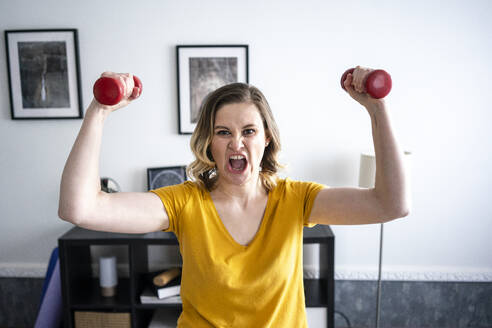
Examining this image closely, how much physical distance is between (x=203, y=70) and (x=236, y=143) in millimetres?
1348

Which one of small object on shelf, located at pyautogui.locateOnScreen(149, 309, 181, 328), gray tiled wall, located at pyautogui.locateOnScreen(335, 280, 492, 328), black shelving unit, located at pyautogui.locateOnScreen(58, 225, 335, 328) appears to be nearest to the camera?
black shelving unit, located at pyautogui.locateOnScreen(58, 225, 335, 328)

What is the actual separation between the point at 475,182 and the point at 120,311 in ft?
7.95

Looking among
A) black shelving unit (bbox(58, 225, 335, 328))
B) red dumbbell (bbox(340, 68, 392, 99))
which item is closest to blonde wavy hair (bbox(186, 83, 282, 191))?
red dumbbell (bbox(340, 68, 392, 99))

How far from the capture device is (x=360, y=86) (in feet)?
2.80

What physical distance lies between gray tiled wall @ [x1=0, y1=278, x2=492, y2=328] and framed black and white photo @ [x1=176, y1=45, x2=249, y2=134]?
5.21 ft

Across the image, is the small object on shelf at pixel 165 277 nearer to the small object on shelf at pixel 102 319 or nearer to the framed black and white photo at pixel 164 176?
the small object on shelf at pixel 102 319

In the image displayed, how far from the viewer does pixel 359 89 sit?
0.86 meters

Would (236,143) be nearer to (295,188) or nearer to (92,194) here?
(295,188)

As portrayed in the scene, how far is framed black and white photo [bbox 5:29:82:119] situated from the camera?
219 centimetres

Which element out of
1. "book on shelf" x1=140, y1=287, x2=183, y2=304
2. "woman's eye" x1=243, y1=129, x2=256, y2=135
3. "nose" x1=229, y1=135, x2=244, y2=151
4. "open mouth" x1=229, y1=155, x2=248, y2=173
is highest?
"woman's eye" x1=243, y1=129, x2=256, y2=135

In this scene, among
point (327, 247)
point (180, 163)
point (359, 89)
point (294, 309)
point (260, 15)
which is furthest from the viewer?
point (180, 163)

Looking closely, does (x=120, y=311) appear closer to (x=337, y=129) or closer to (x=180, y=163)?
(x=180, y=163)

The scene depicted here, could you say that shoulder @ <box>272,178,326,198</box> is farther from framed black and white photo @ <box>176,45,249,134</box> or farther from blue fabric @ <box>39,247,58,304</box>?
blue fabric @ <box>39,247,58,304</box>

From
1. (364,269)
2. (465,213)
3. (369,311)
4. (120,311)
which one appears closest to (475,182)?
(465,213)
